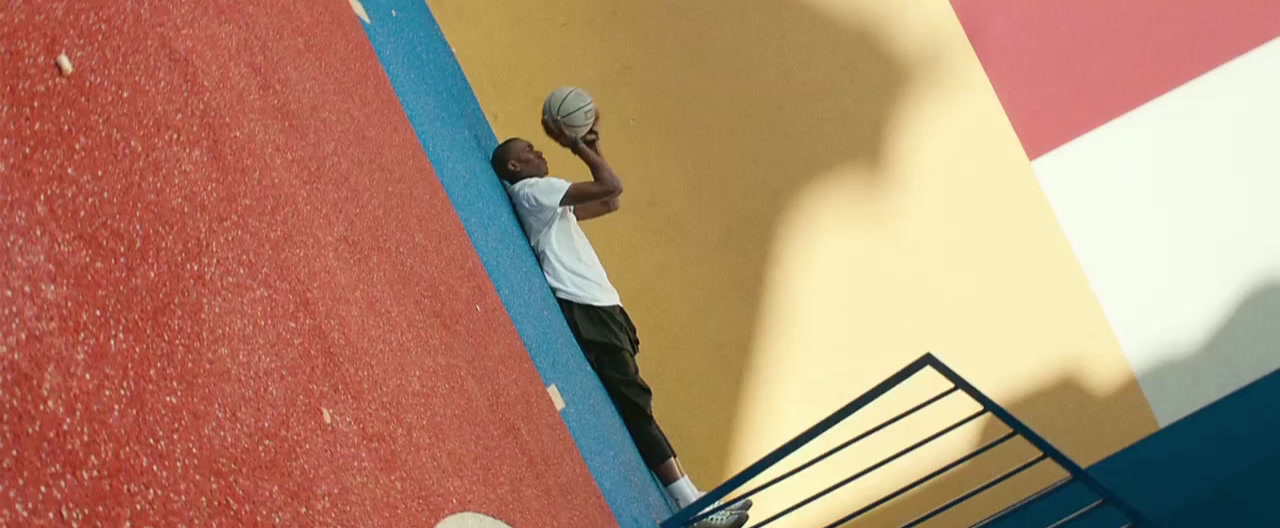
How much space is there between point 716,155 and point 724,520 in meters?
1.30

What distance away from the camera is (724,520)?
236 cm

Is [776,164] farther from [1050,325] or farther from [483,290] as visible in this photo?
[483,290]

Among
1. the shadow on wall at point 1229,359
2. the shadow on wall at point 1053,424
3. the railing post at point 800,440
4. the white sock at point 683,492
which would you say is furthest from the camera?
the shadow on wall at point 1229,359

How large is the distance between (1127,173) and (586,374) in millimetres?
1945

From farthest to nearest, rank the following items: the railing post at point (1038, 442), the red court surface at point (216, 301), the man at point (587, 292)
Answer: the man at point (587, 292), the railing post at point (1038, 442), the red court surface at point (216, 301)

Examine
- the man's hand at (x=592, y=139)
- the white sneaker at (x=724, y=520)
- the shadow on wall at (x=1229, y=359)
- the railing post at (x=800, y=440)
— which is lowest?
the shadow on wall at (x=1229, y=359)

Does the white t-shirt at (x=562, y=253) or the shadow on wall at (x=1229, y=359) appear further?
the shadow on wall at (x=1229, y=359)

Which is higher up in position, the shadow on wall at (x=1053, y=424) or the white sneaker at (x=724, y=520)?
the white sneaker at (x=724, y=520)

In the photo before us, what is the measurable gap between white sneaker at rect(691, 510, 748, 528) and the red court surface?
781 millimetres

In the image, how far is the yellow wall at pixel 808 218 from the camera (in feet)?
10.7

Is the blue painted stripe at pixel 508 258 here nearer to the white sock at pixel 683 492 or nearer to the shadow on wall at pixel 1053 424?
the white sock at pixel 683 492

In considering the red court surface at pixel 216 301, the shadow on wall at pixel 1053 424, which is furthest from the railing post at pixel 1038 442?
the shadow on wall at pixel 1053 424

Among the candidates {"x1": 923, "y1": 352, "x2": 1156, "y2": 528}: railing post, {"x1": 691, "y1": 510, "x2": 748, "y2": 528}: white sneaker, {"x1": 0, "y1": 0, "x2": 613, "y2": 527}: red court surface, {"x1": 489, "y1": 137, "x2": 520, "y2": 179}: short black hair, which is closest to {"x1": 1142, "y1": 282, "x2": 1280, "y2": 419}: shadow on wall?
{"x1": 923, "y1": 352, "x2": 1156, "y2": 528}: railing post

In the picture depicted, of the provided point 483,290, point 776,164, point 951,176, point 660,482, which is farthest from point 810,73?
point 483,290
